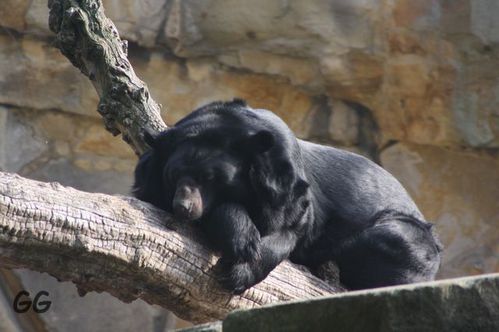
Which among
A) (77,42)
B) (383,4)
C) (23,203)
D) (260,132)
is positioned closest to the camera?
(23,203)

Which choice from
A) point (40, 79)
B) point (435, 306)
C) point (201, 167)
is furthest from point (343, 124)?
point (435, 306)

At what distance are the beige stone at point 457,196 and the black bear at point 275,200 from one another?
3.31 metres

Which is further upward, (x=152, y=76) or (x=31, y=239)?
(x=31, y=239)

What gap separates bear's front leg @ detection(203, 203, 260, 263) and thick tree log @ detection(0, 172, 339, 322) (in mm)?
71

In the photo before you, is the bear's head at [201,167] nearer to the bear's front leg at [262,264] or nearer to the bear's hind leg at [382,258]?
the bear's front leg at [262,264]

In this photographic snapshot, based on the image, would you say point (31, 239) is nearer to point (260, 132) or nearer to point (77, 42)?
point (260, 132)

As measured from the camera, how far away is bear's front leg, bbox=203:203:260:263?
4.38 m

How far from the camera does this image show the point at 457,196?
29.2ft

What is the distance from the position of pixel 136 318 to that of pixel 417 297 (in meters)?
6.89

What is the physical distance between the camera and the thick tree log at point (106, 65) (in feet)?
17.3

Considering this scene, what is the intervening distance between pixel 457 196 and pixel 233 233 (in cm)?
480

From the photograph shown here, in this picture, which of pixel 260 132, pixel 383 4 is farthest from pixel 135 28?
pixel 260 132

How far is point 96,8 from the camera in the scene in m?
5.36

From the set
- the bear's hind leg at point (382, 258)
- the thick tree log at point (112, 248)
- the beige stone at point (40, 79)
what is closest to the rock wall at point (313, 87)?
the beige stone at point (40, 79)
